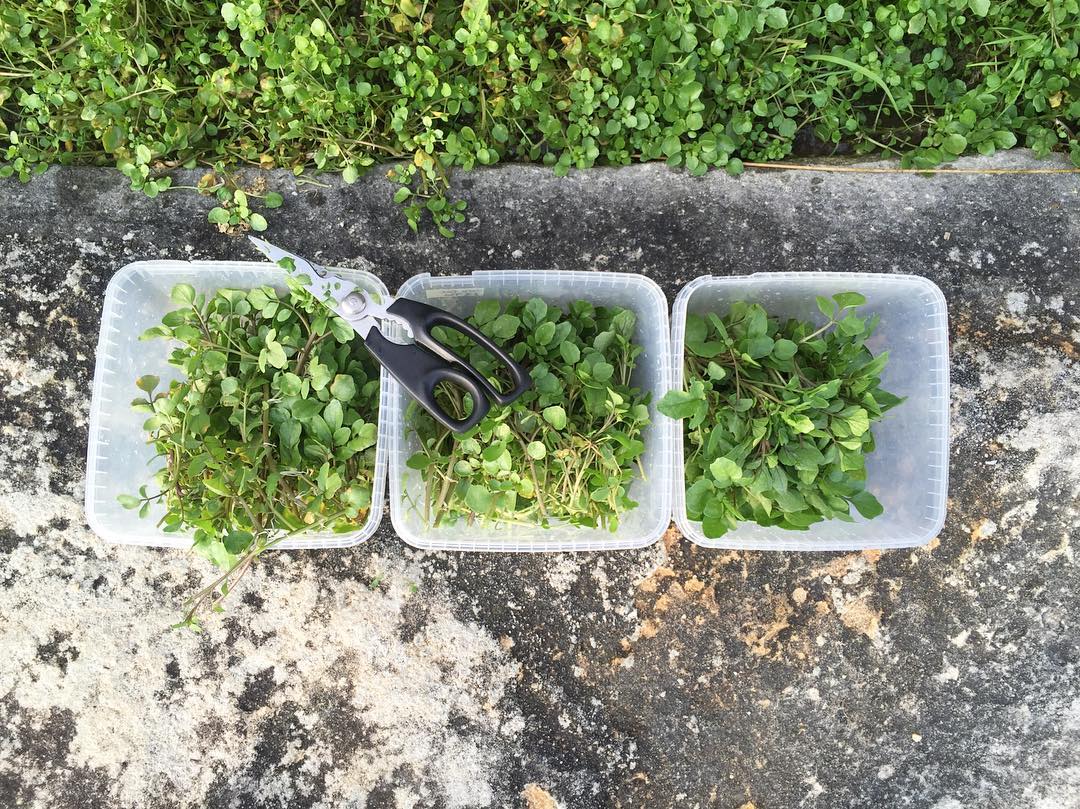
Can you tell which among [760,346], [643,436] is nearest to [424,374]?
[643,436]

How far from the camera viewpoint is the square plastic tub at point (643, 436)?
1.33 m

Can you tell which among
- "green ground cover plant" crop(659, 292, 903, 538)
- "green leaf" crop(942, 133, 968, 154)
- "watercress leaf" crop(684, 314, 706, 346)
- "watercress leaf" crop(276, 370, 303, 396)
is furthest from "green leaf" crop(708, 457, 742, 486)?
"green leaf" crop(942, 133, 968, 154)

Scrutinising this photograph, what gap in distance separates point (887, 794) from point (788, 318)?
94 cm

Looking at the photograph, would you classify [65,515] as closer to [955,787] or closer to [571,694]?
[571,694]

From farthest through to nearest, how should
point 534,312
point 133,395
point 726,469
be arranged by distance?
point 133,395, point 534,312, point 726,469

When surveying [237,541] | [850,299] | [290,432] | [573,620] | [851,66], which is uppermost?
[851,66]

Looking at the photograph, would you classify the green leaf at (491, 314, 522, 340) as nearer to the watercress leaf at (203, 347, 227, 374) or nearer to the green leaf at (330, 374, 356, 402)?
the green leaf at (330, 374, 356, 402)

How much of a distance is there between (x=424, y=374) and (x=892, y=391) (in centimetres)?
85

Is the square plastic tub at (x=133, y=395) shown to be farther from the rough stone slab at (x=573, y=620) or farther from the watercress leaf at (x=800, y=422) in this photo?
the watercress leaf at (x=800, y=422)

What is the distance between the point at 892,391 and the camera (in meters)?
1.44

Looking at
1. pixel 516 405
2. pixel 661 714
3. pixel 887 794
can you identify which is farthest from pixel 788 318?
pixel 887 794

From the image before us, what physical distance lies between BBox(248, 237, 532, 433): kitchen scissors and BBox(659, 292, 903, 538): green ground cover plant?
0.90 ft

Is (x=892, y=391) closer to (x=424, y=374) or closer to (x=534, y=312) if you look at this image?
(x=534, y=312)

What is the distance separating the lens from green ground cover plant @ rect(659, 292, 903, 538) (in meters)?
1.21
